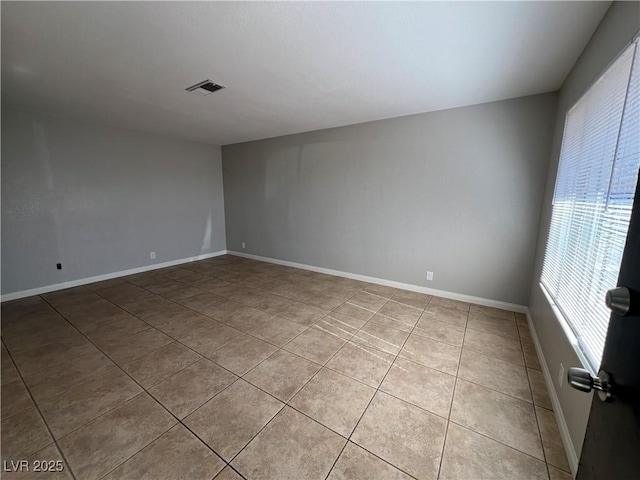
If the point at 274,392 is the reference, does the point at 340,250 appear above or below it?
above

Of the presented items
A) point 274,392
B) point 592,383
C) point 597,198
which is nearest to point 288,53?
point 597,198

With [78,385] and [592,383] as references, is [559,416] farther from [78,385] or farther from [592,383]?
[78,385]

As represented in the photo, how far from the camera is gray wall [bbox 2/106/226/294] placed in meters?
3.35

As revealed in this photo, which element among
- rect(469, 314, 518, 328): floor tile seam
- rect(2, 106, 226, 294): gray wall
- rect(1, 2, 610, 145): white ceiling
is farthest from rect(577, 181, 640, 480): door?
rect(2, 106, 226, 294): gray wall

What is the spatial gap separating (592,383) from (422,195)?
3036mm

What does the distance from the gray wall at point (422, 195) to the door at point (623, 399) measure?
2.73 meters

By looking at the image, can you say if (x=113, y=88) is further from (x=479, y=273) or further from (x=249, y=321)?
(x=479, y=273)

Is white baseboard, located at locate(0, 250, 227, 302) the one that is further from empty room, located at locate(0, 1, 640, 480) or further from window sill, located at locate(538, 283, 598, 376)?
window sill, located at locate(538, 283, 598, 376)

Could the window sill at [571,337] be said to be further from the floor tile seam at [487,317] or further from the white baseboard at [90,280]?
the white baseboard at [90,280]

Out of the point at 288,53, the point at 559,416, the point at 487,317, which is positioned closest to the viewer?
the point at 559,416

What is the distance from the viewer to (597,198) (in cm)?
140

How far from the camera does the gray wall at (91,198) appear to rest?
11.0 ft

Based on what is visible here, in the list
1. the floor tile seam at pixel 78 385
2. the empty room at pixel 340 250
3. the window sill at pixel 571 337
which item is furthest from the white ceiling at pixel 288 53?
the floor tile seam at pixel 78 385

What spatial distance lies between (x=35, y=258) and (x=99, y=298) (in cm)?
113
